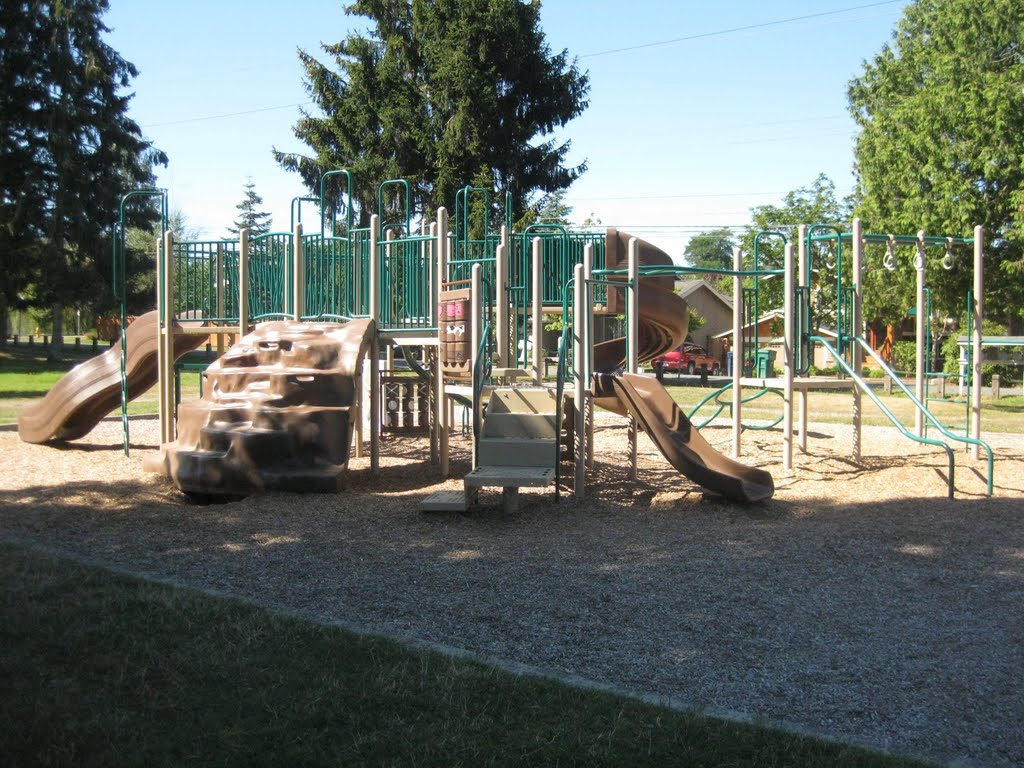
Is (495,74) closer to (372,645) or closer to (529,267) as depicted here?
(529,267)

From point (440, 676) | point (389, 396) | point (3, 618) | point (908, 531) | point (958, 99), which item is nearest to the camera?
point (440, 676)

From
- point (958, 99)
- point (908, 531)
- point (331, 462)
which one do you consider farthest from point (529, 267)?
point (958, 99)

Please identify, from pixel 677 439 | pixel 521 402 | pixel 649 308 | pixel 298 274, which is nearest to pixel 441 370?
pixel 521 402

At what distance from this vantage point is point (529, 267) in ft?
52.3

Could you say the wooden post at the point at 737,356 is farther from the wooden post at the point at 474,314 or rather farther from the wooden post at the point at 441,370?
the wooden post at the point at 441,370

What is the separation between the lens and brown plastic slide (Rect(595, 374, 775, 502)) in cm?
903

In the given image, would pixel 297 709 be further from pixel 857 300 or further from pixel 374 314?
pixel 857 300

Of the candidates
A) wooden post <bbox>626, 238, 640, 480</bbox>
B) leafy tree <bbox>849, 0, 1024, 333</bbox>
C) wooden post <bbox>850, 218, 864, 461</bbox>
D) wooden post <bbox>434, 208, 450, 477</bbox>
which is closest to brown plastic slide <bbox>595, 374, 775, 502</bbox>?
wooden post <bbox>626, 238, 640, 480</bbox>

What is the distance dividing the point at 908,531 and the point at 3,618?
20.6 feet

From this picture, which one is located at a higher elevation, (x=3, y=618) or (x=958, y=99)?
(x=958, y=99)

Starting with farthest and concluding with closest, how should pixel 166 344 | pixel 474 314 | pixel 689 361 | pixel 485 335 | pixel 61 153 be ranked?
pixel 689 361, pixel 61 153, pixel 166 344, pixel 474 314, pixel 485 335

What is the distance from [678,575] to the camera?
21.9 ft

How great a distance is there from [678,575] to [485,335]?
3.69 metres

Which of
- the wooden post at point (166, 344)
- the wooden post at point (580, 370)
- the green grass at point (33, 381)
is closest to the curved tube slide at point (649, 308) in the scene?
the wooden post at point (580, 370)
